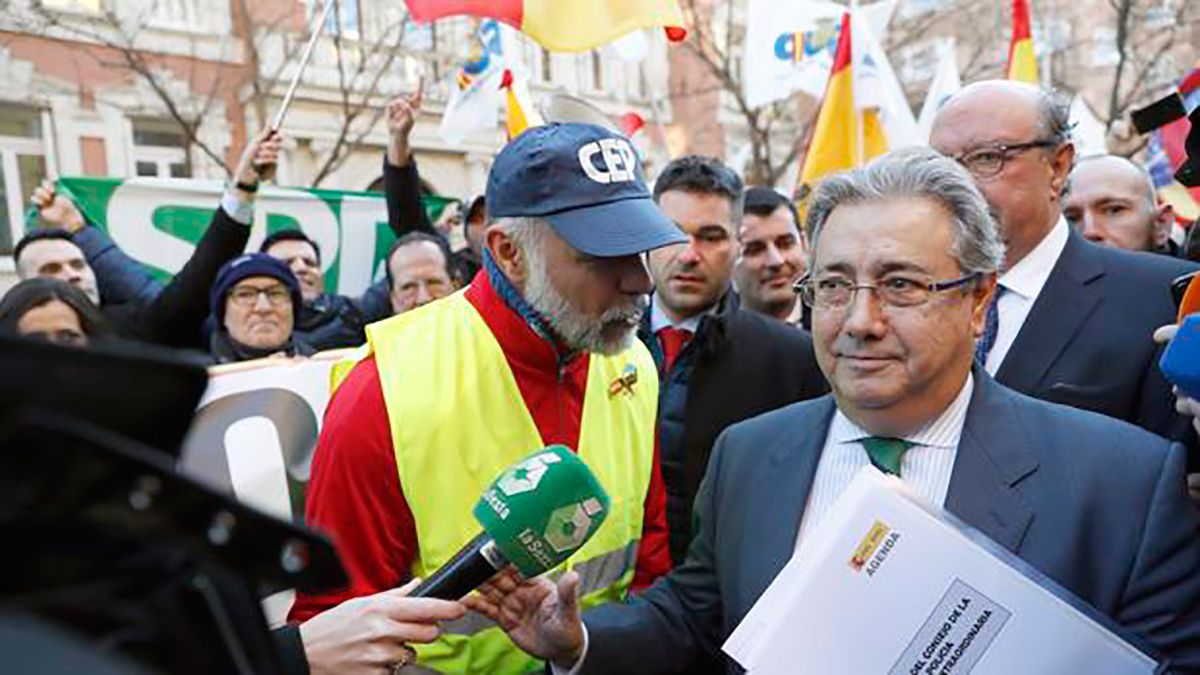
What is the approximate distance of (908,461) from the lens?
70.3 inches

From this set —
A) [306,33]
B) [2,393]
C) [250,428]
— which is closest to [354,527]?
[250,428]

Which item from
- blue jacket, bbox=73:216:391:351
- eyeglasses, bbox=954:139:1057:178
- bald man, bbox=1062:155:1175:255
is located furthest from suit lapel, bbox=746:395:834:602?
blue jacket, bbox=73:216:391:351

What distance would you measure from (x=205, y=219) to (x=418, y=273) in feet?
9.13

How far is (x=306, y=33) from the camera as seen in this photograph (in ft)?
43.2

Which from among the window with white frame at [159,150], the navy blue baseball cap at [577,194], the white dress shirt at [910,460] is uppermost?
the window with white frame at [159,150]

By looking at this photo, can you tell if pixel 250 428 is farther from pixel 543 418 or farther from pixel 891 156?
pixel 891 156

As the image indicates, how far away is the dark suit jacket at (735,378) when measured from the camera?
3055 mm

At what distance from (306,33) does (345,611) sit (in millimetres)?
12891

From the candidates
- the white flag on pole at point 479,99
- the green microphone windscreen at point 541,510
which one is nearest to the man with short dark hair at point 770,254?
the green microphone windscreen at point 541,510

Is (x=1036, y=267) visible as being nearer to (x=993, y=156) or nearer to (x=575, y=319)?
(x=993, y=156)

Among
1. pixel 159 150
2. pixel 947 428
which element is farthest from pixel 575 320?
pixel 159 150

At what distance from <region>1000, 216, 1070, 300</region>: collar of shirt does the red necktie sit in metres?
1.06

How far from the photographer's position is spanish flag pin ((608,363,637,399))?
226cm

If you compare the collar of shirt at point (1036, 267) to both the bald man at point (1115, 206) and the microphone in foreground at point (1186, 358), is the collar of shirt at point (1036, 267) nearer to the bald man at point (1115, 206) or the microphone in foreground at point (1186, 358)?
the microphone in foreground at point (1186, 358)
